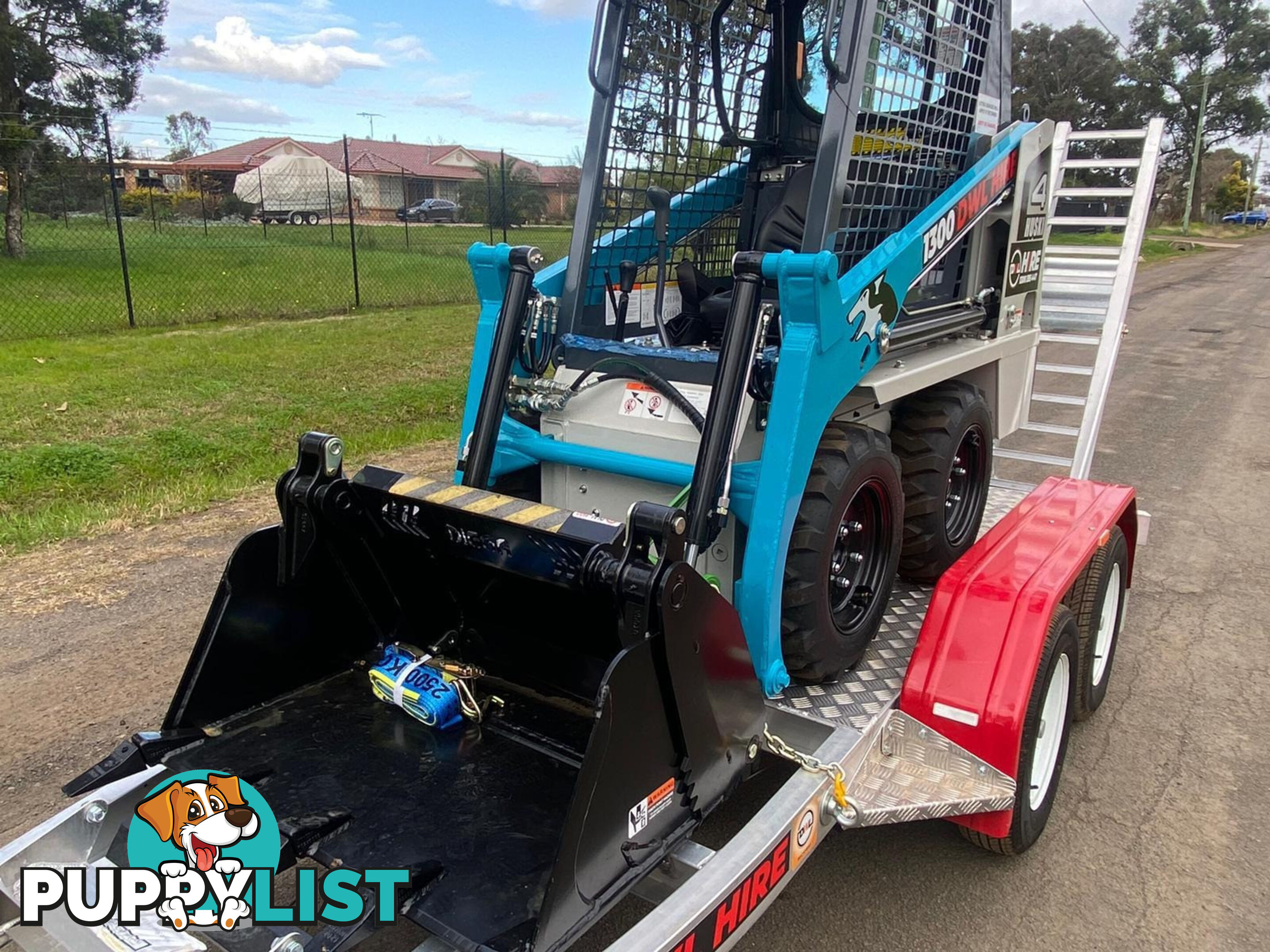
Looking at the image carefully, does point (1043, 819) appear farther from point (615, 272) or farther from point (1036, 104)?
point (1036, 104)

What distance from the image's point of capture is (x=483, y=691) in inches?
116

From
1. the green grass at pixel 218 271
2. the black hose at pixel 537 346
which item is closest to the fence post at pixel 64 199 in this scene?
the green grass at pixel 218 271

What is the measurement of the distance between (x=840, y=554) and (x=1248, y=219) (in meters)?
72.2

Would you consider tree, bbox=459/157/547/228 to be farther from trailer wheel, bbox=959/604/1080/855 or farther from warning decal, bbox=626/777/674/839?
warning decal, bbox=626/777/674/839

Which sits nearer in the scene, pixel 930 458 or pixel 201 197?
pixel 930 458

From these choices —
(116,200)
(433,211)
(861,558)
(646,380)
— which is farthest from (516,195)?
(861,558)

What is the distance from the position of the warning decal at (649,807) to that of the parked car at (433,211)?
982 inches

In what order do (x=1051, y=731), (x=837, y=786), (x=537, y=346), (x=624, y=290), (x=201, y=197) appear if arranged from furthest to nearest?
(x=201, y=197) → (x=624, y=290) → (x=537, y=346) → (x=1051, y=731) → (x=837, y=786)

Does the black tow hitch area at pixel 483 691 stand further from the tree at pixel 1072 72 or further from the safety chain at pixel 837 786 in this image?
the tree at pixel 1072 72

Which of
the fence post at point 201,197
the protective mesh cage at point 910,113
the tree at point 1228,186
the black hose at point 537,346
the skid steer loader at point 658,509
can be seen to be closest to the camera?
the skid steer loader at point 658,509

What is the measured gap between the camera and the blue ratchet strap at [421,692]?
2754 mm

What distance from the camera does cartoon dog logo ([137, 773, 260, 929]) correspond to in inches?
87.0

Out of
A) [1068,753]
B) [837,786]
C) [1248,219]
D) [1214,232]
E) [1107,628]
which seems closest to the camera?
[837,786]

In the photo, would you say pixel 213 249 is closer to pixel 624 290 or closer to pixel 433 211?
pixel 433 211
